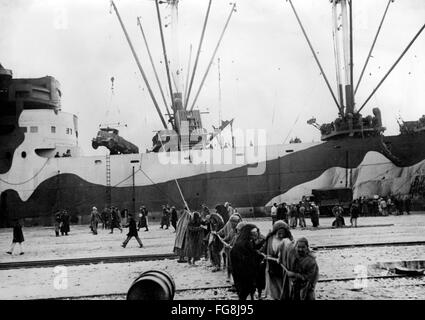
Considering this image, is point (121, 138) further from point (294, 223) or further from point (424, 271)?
point (424, 271)

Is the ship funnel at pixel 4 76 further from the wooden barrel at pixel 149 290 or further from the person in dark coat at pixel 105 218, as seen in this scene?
the wooden barrel at pixel 149 290

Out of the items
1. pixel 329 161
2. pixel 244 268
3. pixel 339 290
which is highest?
pixel 329 161

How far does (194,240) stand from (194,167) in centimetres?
1459

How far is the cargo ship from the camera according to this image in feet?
75.6

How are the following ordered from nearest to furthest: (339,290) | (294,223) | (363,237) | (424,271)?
(339,290) < (424,271) < (363,237) < (294,223)

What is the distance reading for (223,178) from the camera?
24484mm

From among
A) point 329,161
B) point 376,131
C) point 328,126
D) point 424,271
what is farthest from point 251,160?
point 424,271

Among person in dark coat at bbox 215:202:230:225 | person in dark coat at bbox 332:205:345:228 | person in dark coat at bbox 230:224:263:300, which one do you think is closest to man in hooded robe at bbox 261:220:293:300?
person in dark coat at bbox 230:224:263:300

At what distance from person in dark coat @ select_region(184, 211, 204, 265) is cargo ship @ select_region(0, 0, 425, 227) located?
43.7 ft

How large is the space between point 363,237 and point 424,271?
5.06 meters

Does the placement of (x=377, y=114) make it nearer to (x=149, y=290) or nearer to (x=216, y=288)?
(x=216, y=288)

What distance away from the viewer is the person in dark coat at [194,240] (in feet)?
32.9

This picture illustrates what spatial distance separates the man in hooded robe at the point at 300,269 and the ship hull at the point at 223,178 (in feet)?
62.2

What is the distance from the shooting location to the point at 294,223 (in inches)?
698
